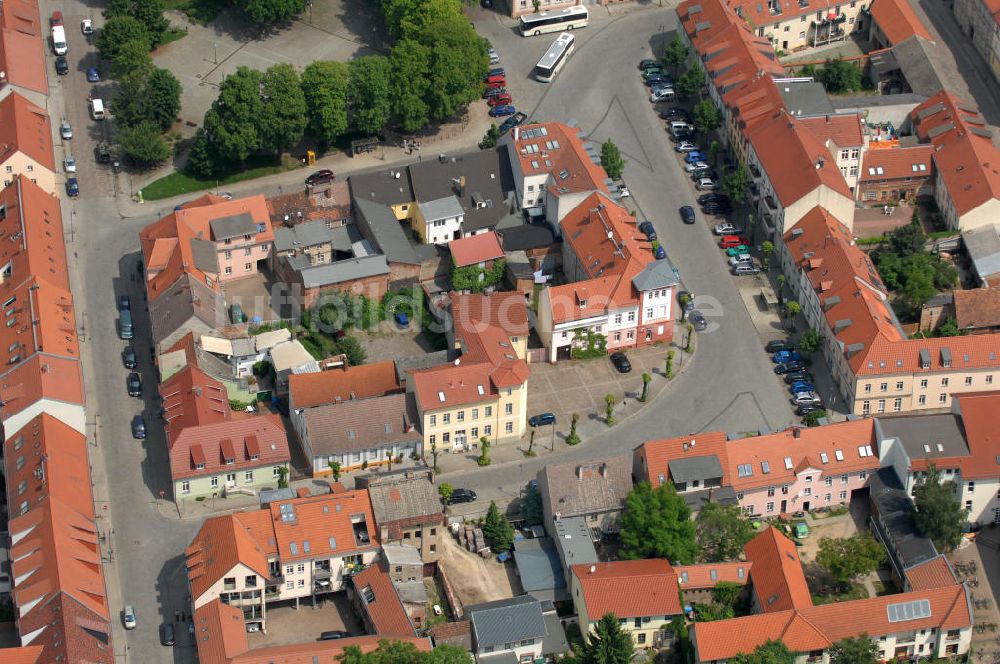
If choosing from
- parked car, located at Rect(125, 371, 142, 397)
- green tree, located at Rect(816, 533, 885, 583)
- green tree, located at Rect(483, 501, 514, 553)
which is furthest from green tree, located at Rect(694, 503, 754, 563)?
parked car, located at Rect(125, 371, 142, 397)

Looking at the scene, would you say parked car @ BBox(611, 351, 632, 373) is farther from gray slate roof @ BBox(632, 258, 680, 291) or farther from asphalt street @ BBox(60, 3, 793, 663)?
gray slate roof @ BBox(632, 258, 680, 291)

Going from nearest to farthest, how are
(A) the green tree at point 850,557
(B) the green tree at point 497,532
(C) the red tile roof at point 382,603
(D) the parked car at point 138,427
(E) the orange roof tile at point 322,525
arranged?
(C) the red tile roof at point 382,603 → (E) the orange roof tile at point 322,525 → (A) the green tree at point 850,557 → (B) the green tree at point 497,532 → (D) the parked car at point 138,427

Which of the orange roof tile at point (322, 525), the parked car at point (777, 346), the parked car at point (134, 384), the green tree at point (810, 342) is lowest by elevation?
the parked car at point (134, 384)

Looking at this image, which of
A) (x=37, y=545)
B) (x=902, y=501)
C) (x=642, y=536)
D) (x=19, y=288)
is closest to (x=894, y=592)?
(x=902, y=501)

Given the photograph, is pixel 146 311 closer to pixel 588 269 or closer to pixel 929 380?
pixel 588 269

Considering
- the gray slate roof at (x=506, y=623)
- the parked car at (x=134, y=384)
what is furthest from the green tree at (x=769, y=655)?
the parked car at (x=134, y=384)

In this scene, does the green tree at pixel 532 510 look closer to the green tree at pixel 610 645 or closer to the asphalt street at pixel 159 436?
the asphalt street at pixel 159 436
